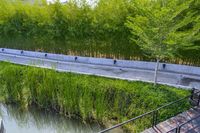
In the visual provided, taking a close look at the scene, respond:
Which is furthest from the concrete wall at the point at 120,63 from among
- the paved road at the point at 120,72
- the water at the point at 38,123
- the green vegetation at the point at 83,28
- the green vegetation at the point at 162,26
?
the water at the point at 38,123

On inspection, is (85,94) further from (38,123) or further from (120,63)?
(120,63)

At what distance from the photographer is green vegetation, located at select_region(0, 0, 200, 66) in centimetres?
1093

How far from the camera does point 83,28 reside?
486 inches

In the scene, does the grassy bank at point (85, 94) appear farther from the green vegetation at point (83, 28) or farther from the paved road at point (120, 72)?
the green vegetation at point (83, 28)

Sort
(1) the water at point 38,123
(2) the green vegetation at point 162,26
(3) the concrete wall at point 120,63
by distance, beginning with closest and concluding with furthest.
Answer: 1. (2) the green vegetation at point 162,26
2. (1) the water at point 38,123
3. (3) the concrete wall at point 120,63

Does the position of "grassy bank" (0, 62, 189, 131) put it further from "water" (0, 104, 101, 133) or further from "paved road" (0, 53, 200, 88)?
"paved road" (0, 53, 200, 88)

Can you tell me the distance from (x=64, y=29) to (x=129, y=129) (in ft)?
20.9

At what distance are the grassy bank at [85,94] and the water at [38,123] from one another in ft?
0.85

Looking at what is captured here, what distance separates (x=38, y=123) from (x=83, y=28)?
15.4 ft

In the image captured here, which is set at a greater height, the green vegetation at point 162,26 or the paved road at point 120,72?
the green vegetation at point 162,26

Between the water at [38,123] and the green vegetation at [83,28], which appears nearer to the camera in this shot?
the water at [38,123]

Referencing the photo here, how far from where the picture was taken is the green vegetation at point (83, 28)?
10930 millimetres

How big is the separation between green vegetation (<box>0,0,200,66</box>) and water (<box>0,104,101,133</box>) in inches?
150

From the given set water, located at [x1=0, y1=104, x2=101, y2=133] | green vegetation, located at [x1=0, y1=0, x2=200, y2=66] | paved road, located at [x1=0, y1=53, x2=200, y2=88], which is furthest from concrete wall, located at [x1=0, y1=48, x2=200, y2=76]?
water, located at [x1=0, y1=104, x2=101, y2=133]
